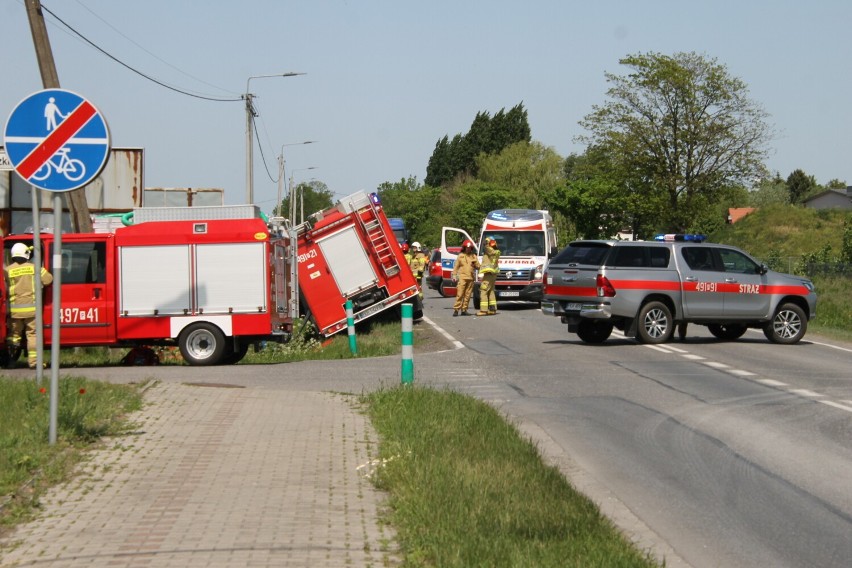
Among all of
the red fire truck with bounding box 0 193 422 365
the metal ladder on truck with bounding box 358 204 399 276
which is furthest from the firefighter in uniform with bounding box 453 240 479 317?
the red fire truck with bounding box 0 193 422 365

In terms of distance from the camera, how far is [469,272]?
3056cm

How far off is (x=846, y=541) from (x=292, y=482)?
3.45 meters

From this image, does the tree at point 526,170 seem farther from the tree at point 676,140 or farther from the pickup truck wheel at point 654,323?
the pickup truck wheel at point 654,323

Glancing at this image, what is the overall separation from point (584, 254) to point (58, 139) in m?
13.4

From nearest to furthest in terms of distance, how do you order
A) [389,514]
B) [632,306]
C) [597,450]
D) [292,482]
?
[389,514], [292,482], [597,450], [632,306]

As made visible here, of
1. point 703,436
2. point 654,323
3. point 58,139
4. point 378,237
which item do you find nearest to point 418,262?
point 378,237

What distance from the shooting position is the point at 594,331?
2131cm

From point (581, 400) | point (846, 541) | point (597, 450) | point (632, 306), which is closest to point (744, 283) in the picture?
point (632, 306)

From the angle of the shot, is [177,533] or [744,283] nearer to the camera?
[177,533]

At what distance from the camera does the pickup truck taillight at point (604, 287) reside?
20.2m

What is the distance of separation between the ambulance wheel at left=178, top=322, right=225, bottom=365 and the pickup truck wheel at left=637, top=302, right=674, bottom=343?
7.37 m

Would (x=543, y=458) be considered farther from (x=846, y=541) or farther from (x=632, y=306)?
(x=632, y=306)

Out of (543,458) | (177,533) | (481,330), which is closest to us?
(177,533)

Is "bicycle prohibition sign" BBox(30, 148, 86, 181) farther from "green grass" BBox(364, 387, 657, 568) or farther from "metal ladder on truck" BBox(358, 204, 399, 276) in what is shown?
"metal ladder on truck" BBox(358, 204, 399, 276)
